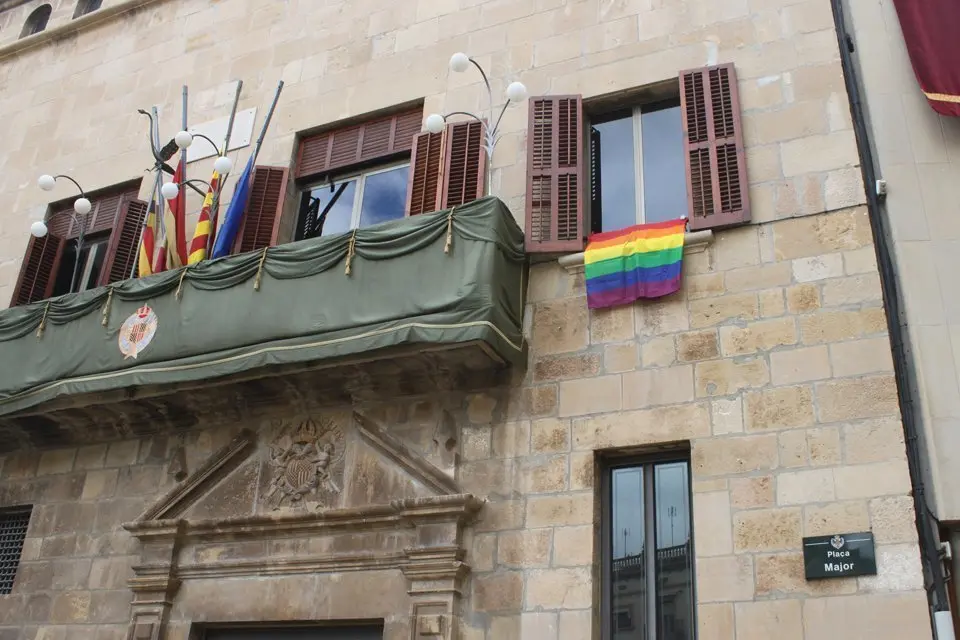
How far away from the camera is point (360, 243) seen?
8.70 meters

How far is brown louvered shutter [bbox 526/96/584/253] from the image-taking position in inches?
348

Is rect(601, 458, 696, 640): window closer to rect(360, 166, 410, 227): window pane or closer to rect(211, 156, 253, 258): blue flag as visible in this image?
rect(360, 166, 410, 227): window pane

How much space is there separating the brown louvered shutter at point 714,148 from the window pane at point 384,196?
10.8 feet

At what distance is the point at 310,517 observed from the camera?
27.6 feet

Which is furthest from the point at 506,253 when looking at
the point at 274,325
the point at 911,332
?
the point at 911,332

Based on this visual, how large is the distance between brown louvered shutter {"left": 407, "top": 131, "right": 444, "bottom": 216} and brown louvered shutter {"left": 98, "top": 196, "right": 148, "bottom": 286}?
3.89 m

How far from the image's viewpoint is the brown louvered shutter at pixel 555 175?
8836 millimetres

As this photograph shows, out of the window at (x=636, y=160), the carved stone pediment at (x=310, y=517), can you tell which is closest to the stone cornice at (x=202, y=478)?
the carved stone pediment at (x=310, y=517)

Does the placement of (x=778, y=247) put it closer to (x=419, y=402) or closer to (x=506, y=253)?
(x=506, y=253)

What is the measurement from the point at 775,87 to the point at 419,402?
14.4 feet

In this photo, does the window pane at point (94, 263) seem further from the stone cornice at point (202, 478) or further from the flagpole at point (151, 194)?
the stone cornice at point (202, 478)

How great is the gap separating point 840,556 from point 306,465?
475cm

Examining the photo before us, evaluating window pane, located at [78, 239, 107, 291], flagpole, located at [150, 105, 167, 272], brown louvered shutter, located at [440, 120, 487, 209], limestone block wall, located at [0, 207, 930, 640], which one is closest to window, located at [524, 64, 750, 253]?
limestone block wall, located at [0, 207, 930, 640]

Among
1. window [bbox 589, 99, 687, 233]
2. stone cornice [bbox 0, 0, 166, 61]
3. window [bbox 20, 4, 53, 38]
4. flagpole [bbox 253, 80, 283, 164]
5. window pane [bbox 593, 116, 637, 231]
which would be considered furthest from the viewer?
window [bbox 20, 4, 53, 38]
